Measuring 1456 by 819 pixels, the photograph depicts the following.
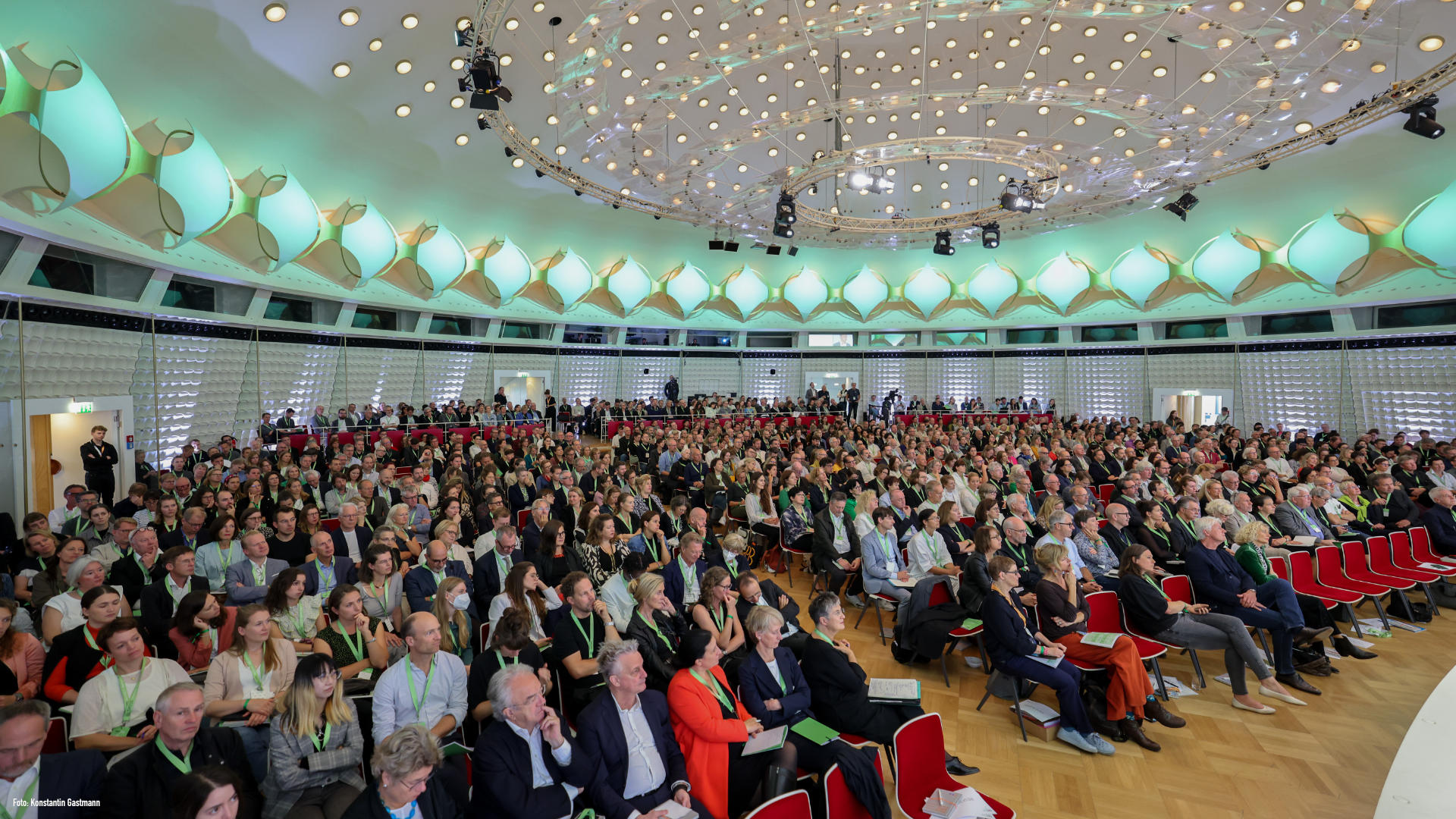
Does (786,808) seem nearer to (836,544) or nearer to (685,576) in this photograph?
(685,576)

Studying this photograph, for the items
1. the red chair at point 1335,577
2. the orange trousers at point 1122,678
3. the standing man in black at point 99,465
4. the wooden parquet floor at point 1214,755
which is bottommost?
the wooden parquet floor at point 1214,755

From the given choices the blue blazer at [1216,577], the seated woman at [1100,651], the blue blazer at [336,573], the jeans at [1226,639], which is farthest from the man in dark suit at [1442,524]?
the blue blazer at [336,573]

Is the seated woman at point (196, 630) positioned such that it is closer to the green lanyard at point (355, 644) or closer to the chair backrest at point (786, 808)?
the green lanyard at point (355, 644)

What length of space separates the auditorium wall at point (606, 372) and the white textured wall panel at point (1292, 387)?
0.04 metres

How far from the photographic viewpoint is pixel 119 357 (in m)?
11.9

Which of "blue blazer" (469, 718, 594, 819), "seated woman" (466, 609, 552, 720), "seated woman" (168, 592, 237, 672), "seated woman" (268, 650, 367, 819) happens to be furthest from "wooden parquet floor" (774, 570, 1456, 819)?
"seated woman" (168, 592, 237, 672)

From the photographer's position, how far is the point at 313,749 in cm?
294

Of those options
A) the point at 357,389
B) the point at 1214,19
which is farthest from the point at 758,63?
the point at 357,389

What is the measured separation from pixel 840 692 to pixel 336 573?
3.88m

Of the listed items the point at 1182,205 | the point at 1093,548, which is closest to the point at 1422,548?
the point at 1093,548

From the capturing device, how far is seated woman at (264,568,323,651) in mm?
Answer: 4172

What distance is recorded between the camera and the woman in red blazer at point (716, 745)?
3287mm

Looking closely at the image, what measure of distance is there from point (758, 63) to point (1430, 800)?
12.3m

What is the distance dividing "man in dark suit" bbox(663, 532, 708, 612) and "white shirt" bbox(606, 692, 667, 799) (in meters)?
2.24
